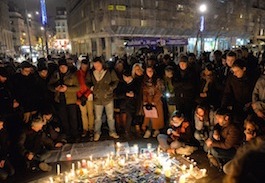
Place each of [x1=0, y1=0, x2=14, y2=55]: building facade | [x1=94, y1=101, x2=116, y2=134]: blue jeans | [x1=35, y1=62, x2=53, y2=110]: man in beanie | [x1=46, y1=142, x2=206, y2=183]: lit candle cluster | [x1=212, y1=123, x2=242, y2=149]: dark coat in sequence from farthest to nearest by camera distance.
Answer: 1. [x1=0, y1=0, x2=14, y2=55]: building facade
2. [x1=94, y1=101, x2=116, y2=134]: blue jeans
3. [x1=35, y1=62, x2=53, y2=110]: man in beanie
4. [x1=212, y1=123, x2=242, y2=149]: dark coat
5. [x1=46, y1=142, x2=206, y2=183]: lit candle cluster

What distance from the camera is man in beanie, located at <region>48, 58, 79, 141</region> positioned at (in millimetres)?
7234

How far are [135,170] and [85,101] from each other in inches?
101

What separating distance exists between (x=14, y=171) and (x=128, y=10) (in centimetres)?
2964

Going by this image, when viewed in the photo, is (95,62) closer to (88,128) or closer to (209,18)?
(88,128)

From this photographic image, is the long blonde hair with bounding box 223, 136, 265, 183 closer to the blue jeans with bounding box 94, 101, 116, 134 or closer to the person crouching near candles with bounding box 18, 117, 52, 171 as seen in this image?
the person crouching near candles with bounding box 18, 117, 52, 171

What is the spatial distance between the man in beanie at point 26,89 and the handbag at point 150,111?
279 centimetres

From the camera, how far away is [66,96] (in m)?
7.41

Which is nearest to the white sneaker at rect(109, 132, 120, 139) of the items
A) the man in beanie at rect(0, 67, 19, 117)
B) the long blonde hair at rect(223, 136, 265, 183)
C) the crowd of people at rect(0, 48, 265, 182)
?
the crowd of people at rect(0, 48, 265, 182)

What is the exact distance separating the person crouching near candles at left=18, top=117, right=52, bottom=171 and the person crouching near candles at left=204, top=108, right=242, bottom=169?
11.4 feet

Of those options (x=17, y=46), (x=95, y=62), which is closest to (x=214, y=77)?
(x=95, y=62)

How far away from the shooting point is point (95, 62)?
711 centimetres

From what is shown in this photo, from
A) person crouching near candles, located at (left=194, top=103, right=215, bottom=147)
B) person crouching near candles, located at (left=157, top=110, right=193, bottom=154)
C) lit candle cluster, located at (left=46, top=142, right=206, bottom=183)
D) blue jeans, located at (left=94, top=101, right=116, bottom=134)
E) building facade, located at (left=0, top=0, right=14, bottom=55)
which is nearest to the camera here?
lit candle cluster, located at (left=46, top=142, right=206, bottom=183)

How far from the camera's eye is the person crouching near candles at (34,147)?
591 centimetres

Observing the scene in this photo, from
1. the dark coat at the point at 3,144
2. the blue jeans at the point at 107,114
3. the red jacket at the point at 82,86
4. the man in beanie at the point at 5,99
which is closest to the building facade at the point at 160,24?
the blue jeans at the point at 107,114
